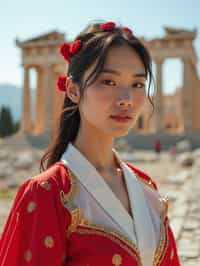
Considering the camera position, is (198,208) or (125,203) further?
(198,208)

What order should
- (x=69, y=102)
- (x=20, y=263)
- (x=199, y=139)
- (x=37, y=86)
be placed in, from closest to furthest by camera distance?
(x=20, y=263)
(x=69, y=102)
(x=199, y=139)
(x=37, y=86)

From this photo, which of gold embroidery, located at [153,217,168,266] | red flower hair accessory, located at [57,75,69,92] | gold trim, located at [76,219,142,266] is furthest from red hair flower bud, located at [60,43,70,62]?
gold embroidery, located at [153,217,168,266]

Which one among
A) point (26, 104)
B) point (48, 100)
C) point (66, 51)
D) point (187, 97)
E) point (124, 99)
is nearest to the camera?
point (124, 99)

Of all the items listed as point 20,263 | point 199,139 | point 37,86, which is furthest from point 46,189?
point 37,86

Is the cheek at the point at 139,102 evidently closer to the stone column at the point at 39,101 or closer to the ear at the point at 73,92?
the ear at the point at 73,92

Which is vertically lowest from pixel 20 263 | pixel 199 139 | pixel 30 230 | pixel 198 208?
pixel 199 139

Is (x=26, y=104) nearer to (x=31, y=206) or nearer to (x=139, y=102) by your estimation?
(x=139, y=102)

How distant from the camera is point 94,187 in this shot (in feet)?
6.54

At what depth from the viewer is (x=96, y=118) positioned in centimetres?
210

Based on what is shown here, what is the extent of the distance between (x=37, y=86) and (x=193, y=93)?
57.3 feet

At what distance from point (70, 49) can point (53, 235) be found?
934mm

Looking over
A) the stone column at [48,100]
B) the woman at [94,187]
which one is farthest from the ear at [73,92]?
the stone column at [48,100]

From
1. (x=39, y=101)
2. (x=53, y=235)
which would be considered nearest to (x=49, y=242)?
(x=53, y=235)

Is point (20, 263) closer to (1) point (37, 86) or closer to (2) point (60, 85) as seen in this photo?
(2) point (60, 85)
